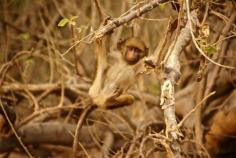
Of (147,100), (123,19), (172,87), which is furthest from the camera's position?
(147,100)

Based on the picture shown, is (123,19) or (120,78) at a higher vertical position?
(123,19)

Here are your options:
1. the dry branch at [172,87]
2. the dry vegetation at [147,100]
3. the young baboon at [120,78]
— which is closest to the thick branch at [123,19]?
the dry vegetation at [147,100]

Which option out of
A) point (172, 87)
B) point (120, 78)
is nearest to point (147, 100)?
point (120, 78)

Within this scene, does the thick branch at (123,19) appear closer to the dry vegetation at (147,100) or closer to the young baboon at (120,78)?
the dry vegetation at (147,100)

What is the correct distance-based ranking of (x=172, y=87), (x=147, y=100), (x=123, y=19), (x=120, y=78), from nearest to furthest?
(x=172, y=87)
(x=123, y=19)
(x=120, y=78)
(x=147, y=100)

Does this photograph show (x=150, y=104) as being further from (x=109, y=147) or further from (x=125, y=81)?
(x=125, y=81)

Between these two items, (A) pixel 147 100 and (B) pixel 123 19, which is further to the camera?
(A) pixel 147 100

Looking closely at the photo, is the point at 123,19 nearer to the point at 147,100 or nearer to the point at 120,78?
the point at 120,78

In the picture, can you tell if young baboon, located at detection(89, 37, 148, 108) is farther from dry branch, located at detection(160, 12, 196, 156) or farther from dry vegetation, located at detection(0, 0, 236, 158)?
dry branch, located at detection(160, 12, 196, 156)

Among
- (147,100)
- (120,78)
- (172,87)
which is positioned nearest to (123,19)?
(172,87)

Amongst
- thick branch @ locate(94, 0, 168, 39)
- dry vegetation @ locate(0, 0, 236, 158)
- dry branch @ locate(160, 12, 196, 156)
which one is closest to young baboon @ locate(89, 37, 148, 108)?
dry vegetation @ locate(0, 0, 236, 158)

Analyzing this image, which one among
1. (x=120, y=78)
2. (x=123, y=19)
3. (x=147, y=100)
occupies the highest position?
(x=123, y=19)

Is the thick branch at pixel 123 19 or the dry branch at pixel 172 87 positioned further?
the thick branch at pixel 123 19

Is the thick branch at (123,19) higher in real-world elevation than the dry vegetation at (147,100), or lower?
higher
